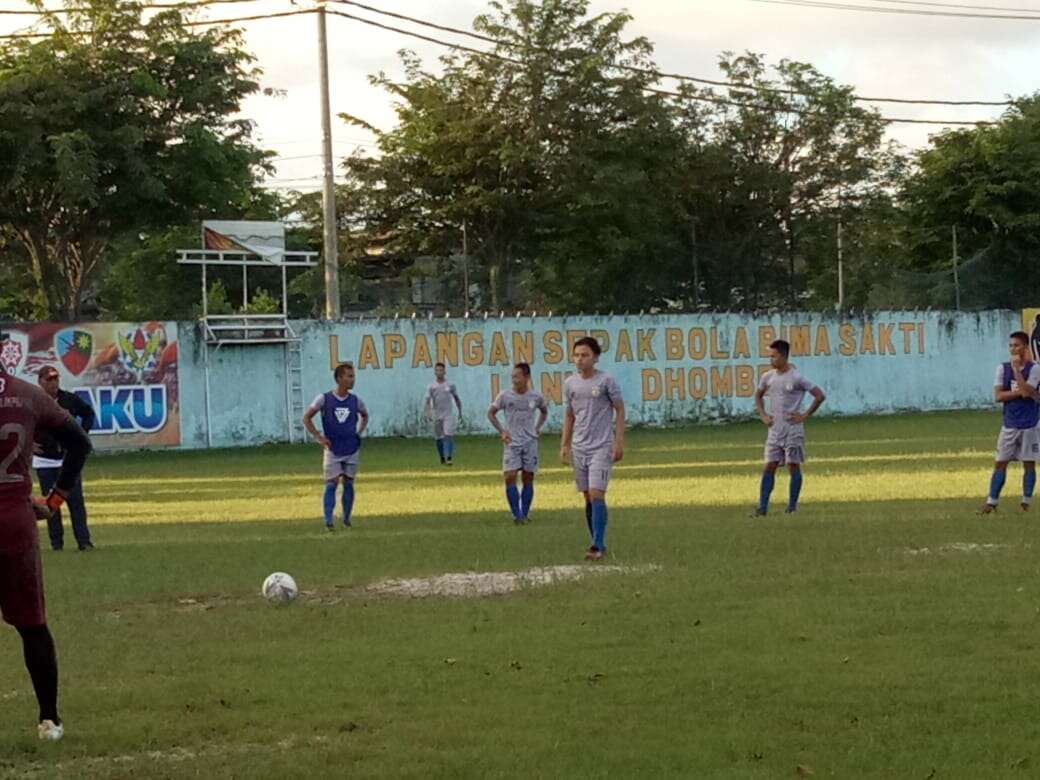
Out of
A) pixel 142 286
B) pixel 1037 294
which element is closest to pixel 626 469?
pixel 1037 294

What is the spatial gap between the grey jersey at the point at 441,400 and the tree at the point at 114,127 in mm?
11819

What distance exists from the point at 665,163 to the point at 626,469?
24217 mm

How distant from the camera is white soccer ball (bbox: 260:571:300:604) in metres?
11.9

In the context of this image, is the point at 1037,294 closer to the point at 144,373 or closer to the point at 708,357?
the point at 708,357

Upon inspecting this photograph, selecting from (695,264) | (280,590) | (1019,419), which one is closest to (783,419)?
(1019,419)

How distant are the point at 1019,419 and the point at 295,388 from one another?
67.0 feet

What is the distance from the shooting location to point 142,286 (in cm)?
6391

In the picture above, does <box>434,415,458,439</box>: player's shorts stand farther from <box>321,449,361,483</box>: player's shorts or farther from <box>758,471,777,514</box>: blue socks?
<box>758,471,777,514</box>: blue socks

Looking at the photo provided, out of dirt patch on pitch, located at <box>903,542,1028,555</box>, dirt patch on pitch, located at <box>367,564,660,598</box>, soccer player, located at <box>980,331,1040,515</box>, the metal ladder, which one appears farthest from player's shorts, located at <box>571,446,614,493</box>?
the metal ladder

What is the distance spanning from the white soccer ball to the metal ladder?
22.6 m

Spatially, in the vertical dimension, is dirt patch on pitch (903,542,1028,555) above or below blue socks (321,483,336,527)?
below

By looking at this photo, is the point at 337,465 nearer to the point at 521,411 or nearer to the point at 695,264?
the point at 521,411

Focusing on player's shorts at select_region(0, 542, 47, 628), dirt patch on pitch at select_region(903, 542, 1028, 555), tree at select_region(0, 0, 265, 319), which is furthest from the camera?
tree at select_region(0, 0, 265, 319)

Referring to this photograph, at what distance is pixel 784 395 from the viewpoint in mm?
17562
